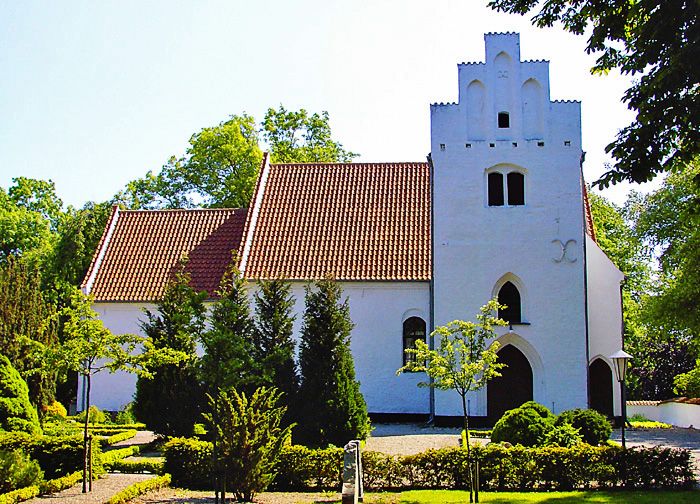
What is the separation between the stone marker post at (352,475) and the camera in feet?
42.5

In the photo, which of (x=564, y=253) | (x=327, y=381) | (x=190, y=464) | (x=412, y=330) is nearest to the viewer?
(x=190, y=464)

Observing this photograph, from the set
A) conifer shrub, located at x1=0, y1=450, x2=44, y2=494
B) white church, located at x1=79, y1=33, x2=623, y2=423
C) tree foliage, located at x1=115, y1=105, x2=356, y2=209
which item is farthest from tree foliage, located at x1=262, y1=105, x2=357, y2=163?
conifer shrub, located at x1=0, y1=450, x2=44, y2=494

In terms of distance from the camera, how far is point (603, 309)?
2667 centimetres

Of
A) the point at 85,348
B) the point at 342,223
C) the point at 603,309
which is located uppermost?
the point at 342,223

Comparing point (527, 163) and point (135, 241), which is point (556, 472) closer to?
point (527, 163)

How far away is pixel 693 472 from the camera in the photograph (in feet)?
55.0

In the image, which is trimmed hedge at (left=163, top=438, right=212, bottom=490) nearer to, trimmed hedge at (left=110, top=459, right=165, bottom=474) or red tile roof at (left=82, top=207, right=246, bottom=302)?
trimmed hedge at (left=110, top=459, right=165, bottom=474)

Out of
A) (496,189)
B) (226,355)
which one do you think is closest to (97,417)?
(226,355)

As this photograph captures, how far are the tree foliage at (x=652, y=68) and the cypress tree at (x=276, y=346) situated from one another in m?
9.99

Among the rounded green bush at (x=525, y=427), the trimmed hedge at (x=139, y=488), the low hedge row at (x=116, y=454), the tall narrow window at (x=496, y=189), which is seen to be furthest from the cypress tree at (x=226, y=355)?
the tall narrow window at (x=496, y=189)

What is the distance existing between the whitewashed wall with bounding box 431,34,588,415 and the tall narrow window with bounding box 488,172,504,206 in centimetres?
29

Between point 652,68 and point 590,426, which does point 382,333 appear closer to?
point 590,426

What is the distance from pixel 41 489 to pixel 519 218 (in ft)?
56.8

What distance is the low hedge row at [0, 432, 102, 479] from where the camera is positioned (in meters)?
16.6
